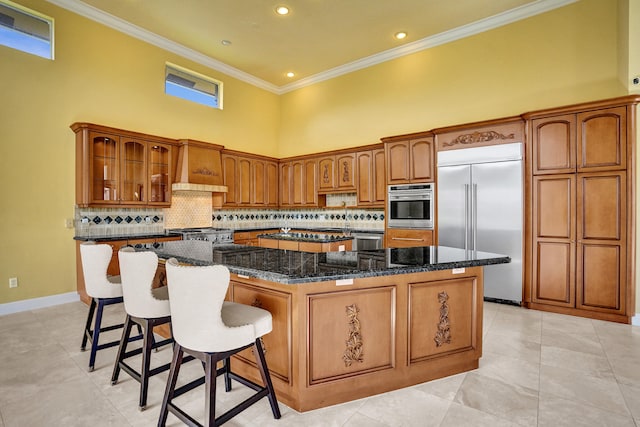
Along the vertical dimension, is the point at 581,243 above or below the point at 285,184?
below

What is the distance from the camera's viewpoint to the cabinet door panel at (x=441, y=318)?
2.21 metres

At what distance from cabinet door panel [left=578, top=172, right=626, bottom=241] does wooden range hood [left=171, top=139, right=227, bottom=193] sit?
204 inches

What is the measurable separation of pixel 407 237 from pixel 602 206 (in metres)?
2.33

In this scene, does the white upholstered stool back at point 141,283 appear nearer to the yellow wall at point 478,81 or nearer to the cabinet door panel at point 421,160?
the cabinet door panel at point 421,160

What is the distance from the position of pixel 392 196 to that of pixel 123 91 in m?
4.51

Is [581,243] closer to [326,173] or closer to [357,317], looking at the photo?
[357,317]

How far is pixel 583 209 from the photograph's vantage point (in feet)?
12.3

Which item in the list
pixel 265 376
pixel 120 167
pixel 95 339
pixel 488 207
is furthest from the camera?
pixel 120 167

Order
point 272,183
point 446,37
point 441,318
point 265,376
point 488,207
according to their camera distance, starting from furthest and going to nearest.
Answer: point 272,183
point 446,37
point 488,207
point 441,318
point 265,376

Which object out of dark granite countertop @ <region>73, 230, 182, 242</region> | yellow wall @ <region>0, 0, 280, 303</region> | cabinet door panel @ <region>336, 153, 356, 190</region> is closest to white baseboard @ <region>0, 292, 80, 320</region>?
yellow wall @ <region>0, 0, 280, 303</region>

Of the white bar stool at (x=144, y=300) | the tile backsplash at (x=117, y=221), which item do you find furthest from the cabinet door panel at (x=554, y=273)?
the tile backsplash at (x=117, y=221)

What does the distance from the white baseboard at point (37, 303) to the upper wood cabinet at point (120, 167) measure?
126 cm

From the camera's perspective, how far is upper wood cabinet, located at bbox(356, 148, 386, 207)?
558cm

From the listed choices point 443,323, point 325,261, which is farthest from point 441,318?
point 325,261
